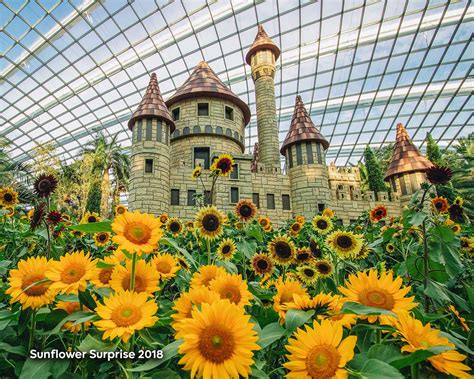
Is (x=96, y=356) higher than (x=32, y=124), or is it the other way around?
(x=32, y=124)

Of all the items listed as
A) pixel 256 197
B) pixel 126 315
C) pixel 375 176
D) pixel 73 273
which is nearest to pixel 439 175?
pixel 126 315

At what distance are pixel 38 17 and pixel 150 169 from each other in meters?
15.4

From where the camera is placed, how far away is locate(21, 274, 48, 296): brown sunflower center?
1126 mm

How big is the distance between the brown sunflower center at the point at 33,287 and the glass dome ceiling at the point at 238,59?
77.5ft

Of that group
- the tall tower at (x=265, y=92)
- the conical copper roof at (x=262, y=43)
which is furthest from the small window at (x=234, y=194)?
the conical copper roof at (x=262, y=43)

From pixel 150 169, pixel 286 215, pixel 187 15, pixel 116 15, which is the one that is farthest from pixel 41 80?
pixel 286 215

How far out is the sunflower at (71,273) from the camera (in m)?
1.08

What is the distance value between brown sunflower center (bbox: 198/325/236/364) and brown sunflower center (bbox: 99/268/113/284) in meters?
0.59

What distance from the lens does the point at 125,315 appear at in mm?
958

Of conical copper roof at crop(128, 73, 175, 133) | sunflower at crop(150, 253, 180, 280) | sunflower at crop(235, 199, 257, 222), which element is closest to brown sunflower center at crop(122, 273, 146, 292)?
sunflower at crop(150, 253, 180, 280)

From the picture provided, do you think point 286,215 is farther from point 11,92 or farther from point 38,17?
point 11,92

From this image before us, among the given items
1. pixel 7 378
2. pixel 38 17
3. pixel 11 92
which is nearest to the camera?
pixel 7 378

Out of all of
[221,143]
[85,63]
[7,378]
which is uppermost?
[85,63]

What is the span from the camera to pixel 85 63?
24422 millimetres
